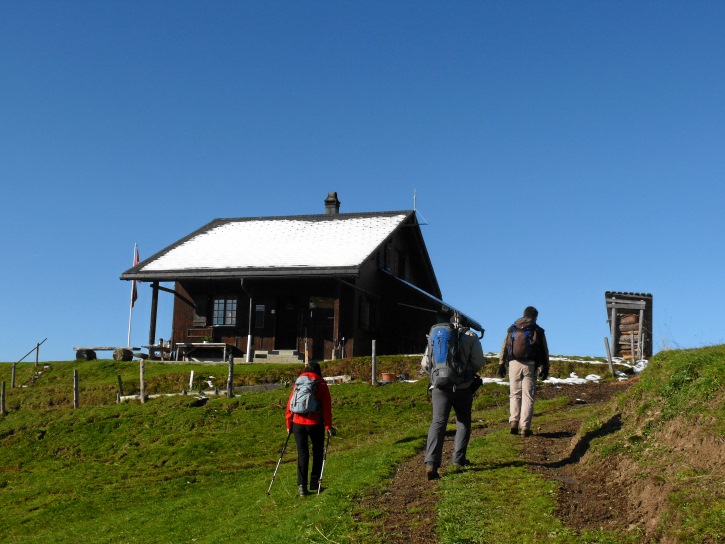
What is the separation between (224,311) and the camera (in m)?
37.7

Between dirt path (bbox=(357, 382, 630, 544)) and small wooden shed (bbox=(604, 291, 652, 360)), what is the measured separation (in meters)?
20.0

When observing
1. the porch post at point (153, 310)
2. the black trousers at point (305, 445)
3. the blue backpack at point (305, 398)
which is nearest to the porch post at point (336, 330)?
the porch post at point (153, 310)

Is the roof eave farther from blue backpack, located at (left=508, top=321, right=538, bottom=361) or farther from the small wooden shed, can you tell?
blue backpack, located at (left=508, top=321, right=538, bottom=361)

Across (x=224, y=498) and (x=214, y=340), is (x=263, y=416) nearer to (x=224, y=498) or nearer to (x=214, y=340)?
(x=224, y=498)

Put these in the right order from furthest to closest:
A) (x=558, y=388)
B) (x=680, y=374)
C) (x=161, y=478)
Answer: (x=558, y=388) < (x=161, y=478) < (x=680, y=374)

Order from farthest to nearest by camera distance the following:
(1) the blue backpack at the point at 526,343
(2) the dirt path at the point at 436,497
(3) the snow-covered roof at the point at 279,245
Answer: (3) the snow-covered roof at the point at 279,245
(1) the blue backpack at the point at 526,343
(2) the dirt path at the point at 436,497

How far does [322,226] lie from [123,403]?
17.6m

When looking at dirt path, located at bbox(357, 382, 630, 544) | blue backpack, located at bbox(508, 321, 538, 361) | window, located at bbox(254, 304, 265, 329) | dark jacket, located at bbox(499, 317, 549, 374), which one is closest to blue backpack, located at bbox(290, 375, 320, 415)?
dirt path, located at bbox(357, 382, 630, 544)

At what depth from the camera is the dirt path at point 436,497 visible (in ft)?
30.0

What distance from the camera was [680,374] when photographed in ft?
38.1

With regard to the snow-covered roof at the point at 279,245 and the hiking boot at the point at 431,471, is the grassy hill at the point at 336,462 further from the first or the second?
the snow-covered roof at the point at 279,245

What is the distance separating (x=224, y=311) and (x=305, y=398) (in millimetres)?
26253

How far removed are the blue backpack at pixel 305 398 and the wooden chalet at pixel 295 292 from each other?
69.9 ft

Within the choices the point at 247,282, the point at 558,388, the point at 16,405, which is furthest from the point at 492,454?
the point at 247,282
